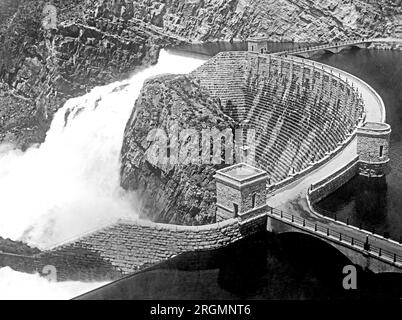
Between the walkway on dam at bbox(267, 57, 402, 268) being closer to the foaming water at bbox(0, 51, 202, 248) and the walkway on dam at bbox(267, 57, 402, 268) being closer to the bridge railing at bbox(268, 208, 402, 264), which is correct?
the bridge railing at bbox(268, 208, 402, 264)

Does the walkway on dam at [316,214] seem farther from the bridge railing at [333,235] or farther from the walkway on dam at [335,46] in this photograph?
the walkway on dam at [335,46]

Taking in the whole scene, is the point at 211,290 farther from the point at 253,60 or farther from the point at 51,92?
the point at 51,92

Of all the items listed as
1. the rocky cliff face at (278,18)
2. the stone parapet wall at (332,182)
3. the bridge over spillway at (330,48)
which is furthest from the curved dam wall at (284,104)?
the rocky cliff face at (278,18)

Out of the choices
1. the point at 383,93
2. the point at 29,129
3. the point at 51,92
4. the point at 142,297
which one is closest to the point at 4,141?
the point at 29,129

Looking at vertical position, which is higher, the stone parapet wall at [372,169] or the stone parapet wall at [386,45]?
the stone parapet wall at [386,45]

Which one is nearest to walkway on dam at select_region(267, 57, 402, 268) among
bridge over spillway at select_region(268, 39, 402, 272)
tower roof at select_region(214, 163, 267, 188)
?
bridge over spillway at select_region(268, 39, 402, 272)
